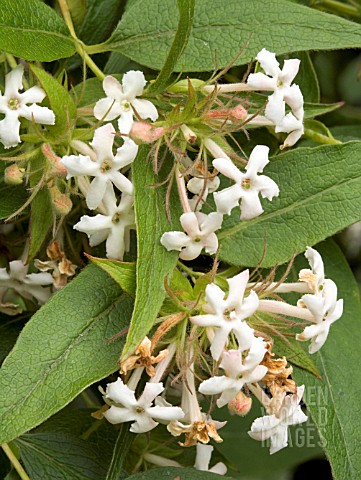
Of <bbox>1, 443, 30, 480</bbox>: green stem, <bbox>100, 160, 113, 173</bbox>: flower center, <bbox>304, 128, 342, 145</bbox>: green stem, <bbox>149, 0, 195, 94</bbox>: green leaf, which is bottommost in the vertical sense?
<bbox>1, 443, 30, 480</bbox>: green stem

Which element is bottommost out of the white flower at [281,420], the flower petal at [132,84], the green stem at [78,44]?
the white flower at [281,420]

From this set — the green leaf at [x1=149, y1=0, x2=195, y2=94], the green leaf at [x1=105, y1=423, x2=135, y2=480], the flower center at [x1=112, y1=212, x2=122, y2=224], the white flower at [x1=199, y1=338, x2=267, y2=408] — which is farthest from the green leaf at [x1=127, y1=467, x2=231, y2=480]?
the green leaf at [x1=149, y1=0, x2=195, y2=94]

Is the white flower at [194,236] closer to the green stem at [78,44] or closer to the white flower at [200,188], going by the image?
the white flower at [200,188]

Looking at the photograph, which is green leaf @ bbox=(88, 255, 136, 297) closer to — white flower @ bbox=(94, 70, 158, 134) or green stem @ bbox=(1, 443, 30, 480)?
white flower @ bbox=(94, 70, 158, 134)

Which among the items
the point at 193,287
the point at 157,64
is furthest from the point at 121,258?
the point at 157,64

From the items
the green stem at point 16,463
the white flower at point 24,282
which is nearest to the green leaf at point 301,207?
the white flower at point 24,282

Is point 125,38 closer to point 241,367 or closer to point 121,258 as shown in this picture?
point 121,258
